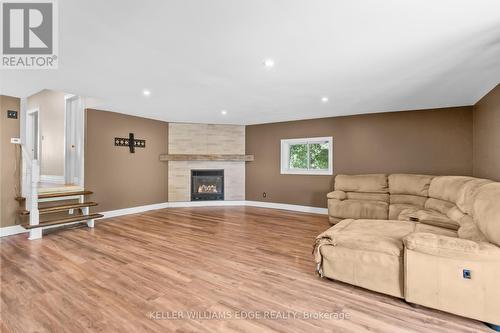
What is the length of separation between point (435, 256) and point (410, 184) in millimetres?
2798

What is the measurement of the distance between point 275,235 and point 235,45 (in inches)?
114

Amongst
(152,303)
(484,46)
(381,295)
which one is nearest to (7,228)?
(152,303)

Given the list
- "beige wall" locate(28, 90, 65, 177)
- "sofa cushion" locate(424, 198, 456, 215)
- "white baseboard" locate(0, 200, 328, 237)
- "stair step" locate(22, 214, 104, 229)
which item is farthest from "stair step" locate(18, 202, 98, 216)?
"sofa cushion" locate(424, 198, 456, 215)

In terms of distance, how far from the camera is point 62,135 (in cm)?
593

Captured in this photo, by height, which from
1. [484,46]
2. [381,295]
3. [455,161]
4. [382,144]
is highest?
[484,46]

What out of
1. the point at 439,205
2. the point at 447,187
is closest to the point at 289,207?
the point at 439,205

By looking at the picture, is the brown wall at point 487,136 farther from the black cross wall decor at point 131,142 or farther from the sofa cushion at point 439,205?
the black cross wall decor at point 131,142

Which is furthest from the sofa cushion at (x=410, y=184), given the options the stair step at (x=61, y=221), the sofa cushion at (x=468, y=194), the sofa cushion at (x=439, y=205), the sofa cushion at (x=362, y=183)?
the stair step at (x=61, y=221)

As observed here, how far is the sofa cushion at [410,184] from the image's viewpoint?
4.10 m

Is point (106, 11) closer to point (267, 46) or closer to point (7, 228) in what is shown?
point (267, 46)

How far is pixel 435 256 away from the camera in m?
1.88

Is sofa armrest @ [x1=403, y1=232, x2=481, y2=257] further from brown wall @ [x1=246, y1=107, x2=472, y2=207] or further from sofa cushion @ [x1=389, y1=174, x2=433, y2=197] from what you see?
brown wall @ [x1=246, y1=107, x2=472, y2=207]

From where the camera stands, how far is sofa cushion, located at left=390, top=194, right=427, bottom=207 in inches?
160

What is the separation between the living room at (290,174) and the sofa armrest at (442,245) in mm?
14
